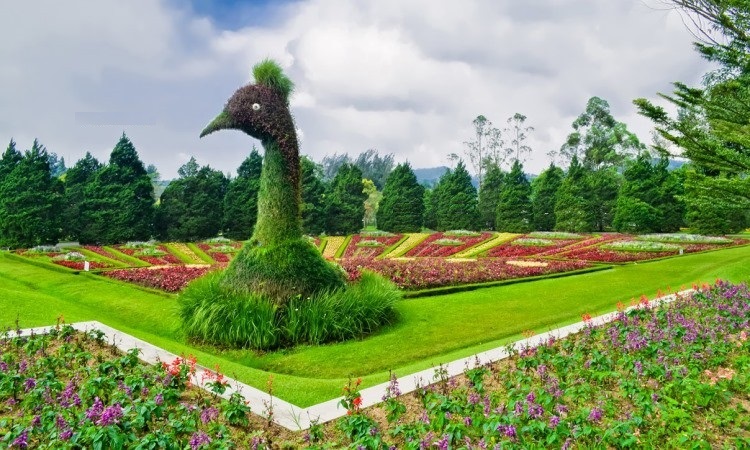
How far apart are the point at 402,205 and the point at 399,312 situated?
21.9 meters

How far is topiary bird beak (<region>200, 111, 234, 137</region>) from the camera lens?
25.8 ft

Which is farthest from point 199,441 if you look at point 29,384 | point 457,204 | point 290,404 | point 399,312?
point 457,204

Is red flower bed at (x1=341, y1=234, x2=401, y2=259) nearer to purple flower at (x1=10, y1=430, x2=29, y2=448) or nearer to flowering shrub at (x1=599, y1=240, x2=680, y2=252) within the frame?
flowering shrub at (x1=599, y1=240, x2=680, y2=252)

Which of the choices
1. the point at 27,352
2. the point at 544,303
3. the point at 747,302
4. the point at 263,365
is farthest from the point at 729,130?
the point at 27,352

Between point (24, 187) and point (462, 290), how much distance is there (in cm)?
2166

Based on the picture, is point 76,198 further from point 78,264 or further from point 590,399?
point 590,399

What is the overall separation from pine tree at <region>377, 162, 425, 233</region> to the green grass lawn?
17.2 metres

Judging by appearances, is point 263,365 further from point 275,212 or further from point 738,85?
point 738,85

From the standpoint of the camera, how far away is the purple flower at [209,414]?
3756mm

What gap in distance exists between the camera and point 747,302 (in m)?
7.80

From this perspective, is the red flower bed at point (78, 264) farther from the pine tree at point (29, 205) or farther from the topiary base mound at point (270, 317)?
the topiary base mound at point (270, 317)

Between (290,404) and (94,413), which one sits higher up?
(94,413)

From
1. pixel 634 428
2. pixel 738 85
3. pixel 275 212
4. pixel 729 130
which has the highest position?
pixel 738 85

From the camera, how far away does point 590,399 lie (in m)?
4.40
